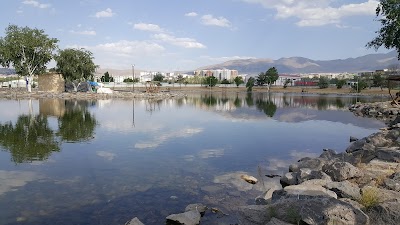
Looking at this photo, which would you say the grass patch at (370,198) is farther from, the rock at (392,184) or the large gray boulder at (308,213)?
the rock at (392,184)

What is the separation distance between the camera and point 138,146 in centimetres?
1853

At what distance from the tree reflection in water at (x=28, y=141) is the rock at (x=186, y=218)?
917 centimetres

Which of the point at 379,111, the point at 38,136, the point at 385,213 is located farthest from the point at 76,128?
the point at 379,111

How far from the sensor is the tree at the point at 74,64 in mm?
67250

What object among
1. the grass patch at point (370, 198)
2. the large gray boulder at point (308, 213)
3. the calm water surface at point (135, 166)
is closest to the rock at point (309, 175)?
the calm water surface at point (135, 166)

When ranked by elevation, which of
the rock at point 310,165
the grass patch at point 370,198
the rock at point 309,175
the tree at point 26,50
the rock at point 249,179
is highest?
the tree at point 26,50

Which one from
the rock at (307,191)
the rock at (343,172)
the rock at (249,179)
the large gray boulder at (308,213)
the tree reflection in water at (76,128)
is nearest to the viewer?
the large gray boulder at (308,213)

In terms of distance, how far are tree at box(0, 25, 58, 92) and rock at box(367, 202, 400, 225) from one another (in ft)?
227

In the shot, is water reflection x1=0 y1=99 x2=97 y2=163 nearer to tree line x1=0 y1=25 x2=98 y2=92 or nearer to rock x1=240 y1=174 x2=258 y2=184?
rock x1=240 y1=174 x2=258 y2=184

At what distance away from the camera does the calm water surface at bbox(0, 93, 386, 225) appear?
31.8ft

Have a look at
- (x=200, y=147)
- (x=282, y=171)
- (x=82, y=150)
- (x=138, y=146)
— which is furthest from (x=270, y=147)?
(x=82, y=150)

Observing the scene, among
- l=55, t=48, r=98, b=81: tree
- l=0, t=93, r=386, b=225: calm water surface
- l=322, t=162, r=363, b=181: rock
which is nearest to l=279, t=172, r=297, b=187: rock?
l=0, t=93, r=386, b=225: calm water surface

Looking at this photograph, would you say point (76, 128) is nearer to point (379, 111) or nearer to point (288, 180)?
point (288, 180)

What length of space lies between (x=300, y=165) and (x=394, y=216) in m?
7.10
